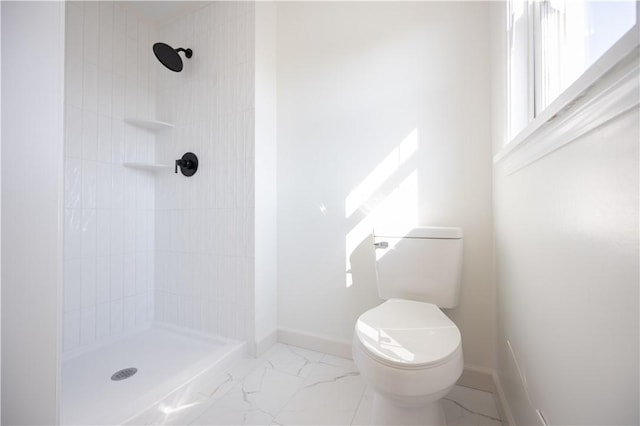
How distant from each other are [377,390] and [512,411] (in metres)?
0.60

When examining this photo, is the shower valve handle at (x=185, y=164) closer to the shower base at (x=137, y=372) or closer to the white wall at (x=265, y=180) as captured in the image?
the white wall at (x=265, y=180)

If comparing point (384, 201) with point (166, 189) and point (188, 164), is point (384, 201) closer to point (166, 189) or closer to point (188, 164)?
point (188, 164)

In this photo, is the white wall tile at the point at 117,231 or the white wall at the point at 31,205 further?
the white wall tile at the point at 117,231

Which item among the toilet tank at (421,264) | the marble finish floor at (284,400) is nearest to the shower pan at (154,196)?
the marble finish floor at (284,400)

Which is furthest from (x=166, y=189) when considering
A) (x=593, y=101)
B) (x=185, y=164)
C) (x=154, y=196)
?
(x=593, y=101)

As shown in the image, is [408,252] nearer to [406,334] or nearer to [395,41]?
[406,334]

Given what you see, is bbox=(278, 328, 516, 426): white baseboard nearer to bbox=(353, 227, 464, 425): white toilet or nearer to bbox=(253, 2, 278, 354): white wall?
bbox=(253, 2, 278, 354): white wall

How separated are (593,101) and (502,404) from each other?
122cm

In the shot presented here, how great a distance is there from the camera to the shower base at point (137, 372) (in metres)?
1.04

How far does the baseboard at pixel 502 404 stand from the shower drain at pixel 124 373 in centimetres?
169

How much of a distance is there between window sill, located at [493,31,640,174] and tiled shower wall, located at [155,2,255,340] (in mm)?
1308

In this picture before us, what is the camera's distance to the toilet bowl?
0.76 m

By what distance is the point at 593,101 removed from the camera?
0.44 meters

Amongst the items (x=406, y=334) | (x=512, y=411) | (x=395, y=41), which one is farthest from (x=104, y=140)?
(x=512, y=411)
